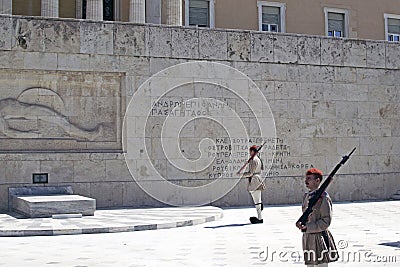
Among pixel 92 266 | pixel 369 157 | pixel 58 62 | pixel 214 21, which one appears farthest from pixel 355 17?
pixel 92 266

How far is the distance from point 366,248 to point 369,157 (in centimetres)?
1095

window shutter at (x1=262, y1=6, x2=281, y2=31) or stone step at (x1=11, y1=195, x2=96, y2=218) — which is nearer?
stone step at (x1=11, y1=195, x2=96, y2=218)

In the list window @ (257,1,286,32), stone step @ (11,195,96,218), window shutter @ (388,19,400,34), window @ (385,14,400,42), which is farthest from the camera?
window shutter @ (388,19,400,34)

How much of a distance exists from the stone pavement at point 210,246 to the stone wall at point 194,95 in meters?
3.94

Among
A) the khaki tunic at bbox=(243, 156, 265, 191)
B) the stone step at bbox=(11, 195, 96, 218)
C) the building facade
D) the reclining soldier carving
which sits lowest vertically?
the stone step at bbox=(11, 195, 96, 218)

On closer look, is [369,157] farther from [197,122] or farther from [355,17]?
[355,17]

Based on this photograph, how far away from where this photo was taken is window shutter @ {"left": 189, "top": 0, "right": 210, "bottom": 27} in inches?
1280

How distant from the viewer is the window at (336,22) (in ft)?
117

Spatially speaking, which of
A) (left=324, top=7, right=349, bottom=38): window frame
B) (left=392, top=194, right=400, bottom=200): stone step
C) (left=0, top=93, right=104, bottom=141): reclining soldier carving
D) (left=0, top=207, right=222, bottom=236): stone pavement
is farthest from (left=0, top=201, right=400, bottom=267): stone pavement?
(left=324, top=7, right=349, bottom=38): window frame

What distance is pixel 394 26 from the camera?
38000mm

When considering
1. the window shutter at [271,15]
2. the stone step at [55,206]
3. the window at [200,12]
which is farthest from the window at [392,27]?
the stone step at [55,206]

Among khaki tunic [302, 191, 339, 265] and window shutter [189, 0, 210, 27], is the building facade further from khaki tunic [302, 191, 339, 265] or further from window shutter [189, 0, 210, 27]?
khaki tunic [302, 191, 339, 265]

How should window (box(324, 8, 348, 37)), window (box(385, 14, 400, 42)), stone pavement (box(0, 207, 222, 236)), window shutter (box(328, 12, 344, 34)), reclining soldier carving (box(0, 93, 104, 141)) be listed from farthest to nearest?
1. window (box(385, 14, 400, 42))
2. window shutter (box(328, 12, 344, 34))
3. window (box(324, 8, 348, 37))
4. reclining soldier carving (box(0, 93, 104, 141))
5. stone pavement (box(0, 207, 222, 236))

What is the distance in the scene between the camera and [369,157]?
21.4 m
